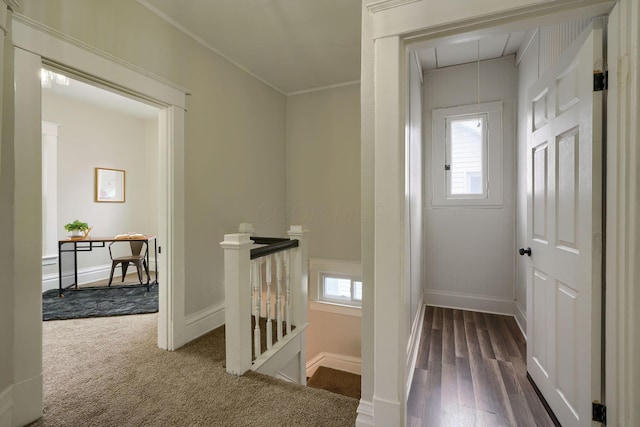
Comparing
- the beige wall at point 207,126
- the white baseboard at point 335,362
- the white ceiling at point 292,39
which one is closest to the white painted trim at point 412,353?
the white baseboard at point 335,362

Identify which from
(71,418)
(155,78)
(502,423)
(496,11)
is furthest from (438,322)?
(155,78)

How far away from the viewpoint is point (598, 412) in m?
1.31

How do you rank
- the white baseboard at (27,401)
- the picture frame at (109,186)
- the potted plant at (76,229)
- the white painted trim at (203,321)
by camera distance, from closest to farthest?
the white baseboard at (27,401) → the white painted trim at (203,321) → the potted plant at (76,229) → the picture frame at (109,186)

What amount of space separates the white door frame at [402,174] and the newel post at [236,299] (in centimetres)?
95

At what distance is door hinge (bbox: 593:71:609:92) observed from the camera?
1285mm

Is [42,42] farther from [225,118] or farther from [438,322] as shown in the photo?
[438,322]

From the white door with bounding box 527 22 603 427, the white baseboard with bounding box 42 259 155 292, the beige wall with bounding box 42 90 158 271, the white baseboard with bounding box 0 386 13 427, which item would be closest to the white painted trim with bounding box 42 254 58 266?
the white baseboard with bounding box 42 259 155 292

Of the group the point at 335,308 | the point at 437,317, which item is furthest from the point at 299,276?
the point at 437,317

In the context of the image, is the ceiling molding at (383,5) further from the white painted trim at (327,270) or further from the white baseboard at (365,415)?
the white painted trim at (327,270)

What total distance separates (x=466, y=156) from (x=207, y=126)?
2922 millimetres

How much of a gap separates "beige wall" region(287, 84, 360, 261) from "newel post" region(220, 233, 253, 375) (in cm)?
191

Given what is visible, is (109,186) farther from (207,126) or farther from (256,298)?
(256,298)

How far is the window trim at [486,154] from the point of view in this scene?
3357 millimetres

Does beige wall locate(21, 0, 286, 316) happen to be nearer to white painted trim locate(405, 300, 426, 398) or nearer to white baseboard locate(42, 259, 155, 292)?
white painted trim locate(405, 300, 426, 398)
